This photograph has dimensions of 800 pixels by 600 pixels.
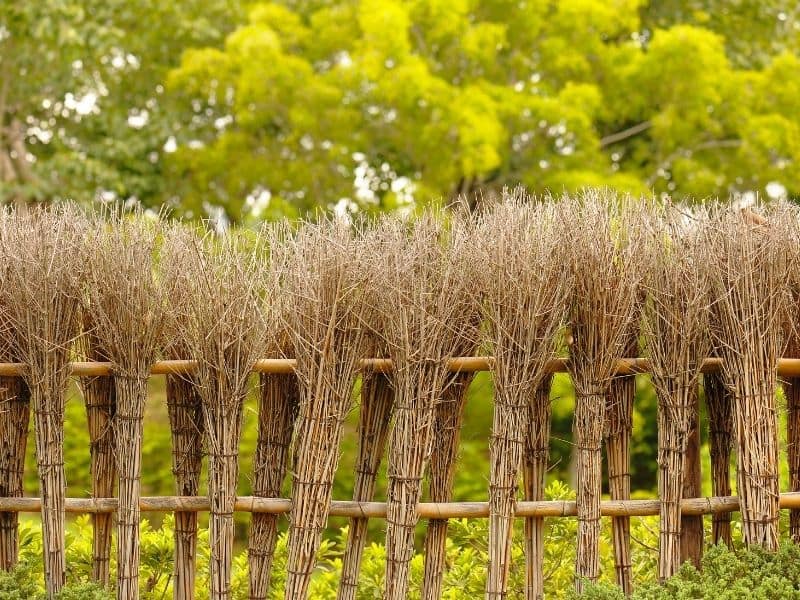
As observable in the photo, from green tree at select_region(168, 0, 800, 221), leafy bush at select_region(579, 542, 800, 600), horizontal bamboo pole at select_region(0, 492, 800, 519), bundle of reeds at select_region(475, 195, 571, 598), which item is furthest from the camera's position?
green tree at select_region(168, 0, 800, 221)

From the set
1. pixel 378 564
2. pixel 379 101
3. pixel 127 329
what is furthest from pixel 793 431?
pixel 379 101

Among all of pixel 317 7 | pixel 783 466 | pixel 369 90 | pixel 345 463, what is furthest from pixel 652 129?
pixel 783 466

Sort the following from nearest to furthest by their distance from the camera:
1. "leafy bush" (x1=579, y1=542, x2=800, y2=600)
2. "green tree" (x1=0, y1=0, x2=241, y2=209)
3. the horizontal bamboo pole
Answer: "leafy bush" (x1=579, y1=542, x2=800, y2=600) < the horizontal bamboo pole < "green tree" (x1=0, y1=0, x2=241, y2=209)

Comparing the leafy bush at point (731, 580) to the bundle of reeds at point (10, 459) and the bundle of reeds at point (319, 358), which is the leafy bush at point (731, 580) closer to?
the bundle of reeds at point (319, 358)

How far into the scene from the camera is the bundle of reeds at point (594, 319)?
379cm

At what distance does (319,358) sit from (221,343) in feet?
1.15

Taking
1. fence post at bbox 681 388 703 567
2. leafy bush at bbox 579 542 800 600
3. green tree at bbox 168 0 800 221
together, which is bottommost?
leafy bush at bbox 579 542 800 600

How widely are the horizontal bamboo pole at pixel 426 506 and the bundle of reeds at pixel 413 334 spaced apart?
0.11m

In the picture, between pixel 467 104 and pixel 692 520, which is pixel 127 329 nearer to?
pixel 692 520

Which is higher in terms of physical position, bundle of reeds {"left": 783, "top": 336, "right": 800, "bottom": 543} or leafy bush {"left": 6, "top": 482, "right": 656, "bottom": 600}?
bundle of reeds {"left": 783, "top": 336, "right": 800, "bottom": 543}

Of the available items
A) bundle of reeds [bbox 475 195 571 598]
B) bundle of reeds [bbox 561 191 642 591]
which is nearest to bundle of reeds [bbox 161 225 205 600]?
bundle of reeds [bbox 475 195 571 598]

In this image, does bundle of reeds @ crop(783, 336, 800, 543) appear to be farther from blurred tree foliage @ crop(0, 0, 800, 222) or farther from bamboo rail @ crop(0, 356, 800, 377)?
blurred tree foliage @ crop(0, 0, 800, 222)

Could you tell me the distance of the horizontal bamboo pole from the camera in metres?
3.85

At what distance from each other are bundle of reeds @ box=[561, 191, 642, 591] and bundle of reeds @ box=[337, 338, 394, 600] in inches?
27.8
